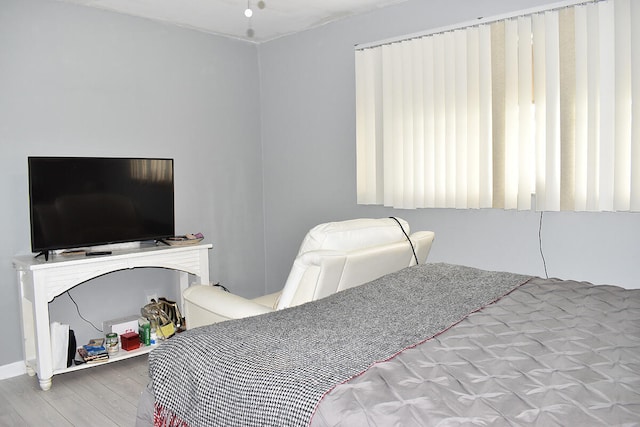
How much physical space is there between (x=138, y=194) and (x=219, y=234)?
3.55 feet

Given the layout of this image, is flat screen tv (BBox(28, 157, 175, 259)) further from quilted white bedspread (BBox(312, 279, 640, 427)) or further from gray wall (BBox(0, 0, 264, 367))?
quilted white bedspread (BBox(312, 279, 640, 427))

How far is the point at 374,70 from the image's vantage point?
4000mm

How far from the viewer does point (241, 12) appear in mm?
3969

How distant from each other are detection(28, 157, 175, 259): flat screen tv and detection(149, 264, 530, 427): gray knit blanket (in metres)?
2.08

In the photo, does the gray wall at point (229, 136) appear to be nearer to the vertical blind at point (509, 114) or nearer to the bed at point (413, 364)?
the vertical blind at point (509, 114)

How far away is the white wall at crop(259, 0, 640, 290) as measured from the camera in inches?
124

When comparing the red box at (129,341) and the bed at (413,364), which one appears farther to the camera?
the red box at (129,341)

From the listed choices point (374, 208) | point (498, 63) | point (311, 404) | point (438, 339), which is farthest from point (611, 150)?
point (311, 404)

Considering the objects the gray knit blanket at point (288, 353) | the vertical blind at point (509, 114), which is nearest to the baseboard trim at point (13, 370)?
Answer: the gray knit blanket at point (288, 353)

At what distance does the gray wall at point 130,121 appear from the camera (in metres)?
3.33

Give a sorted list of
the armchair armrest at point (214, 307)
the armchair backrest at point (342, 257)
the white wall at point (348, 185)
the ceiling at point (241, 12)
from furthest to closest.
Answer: the ceiling at point (241, 12) < the white wall at point (348, 185) < the armchair armrest at point (214, 307) < the armchair backrest at point (342, 257)

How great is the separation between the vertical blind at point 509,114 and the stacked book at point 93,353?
2253mm

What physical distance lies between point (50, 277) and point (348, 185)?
2393 mm

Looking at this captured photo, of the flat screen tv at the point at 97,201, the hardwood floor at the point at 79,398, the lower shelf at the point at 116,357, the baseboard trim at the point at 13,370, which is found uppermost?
the flat screen tv at the point at 97,201
